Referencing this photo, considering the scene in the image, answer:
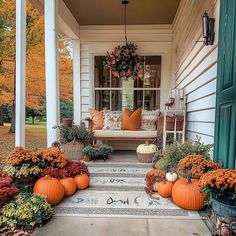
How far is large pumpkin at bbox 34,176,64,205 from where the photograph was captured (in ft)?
6.88

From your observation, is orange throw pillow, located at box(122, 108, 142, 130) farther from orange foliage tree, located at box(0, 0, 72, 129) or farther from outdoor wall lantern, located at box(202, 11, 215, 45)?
orange foliage tree, located at box(0, 0, 72, 129)

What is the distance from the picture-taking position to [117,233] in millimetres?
1669

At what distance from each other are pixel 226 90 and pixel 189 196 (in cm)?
96

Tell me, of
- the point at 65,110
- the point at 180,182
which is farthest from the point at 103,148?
the point at 65,110

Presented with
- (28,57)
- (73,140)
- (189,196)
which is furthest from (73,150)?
(28,57)

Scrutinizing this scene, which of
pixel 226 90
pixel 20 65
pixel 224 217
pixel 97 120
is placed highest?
pixel 20 65

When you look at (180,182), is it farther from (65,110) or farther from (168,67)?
(65,110)

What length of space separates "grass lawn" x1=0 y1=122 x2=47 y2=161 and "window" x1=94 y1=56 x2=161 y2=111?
2.56m

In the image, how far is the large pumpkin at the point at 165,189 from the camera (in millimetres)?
2273

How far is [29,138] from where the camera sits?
314 inches

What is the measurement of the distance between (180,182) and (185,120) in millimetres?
2055

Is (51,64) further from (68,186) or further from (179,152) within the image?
(179,152)

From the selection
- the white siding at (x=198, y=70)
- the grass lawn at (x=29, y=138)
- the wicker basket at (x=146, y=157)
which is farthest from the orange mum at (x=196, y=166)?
→ the grass lawn at (x=29, y=138)

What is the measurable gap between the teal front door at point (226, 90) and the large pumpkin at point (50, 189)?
4.88 feet
